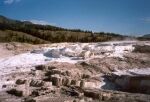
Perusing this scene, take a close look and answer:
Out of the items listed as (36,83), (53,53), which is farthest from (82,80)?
(53,53)

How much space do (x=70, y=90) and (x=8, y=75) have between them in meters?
4.96

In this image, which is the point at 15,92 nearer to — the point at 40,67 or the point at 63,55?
the point at 40,67

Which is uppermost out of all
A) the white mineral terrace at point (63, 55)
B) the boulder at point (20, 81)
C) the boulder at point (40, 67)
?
the white mineral terrace at point (63, 55)

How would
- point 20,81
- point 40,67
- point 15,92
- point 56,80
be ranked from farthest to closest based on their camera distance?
point 40,67 < point 20,81 < point 56,80 < point 15,92

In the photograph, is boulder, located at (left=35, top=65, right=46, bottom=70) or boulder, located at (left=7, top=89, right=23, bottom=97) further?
boulder, located at (left=35, top=65, right=46, bottom=70)

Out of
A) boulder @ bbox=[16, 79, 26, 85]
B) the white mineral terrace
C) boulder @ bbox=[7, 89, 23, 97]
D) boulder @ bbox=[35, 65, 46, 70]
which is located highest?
the white mineral terrace

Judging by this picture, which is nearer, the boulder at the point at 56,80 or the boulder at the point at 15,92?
the boulder at the point at 15,92

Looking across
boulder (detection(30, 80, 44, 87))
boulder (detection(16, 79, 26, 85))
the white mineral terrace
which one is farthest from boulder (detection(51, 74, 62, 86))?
the white mineral terrace

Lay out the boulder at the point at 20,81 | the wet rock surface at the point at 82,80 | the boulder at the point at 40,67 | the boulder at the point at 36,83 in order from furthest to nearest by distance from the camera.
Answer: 1. the boulder at the point at 40,67
2. the boulder at the point at 20,81
3. the boulder at the point at 36,83
4. the wet rock surface at the point at 82,80

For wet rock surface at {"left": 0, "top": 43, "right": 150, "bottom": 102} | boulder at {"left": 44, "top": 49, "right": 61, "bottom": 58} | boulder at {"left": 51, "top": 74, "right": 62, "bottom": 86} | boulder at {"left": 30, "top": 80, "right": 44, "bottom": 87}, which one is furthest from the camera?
boulder at {"left": 44, "top": 49, "right": 61, "bottom": 58}

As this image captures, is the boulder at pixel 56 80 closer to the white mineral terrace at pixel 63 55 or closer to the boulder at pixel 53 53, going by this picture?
the white mineral terrace at pixel 63 55

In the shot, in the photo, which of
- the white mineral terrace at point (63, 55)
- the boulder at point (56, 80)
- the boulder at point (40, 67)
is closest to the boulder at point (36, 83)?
the boulder at point (56, 80)

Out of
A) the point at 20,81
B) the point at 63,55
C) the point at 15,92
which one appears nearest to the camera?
the point at 15,92

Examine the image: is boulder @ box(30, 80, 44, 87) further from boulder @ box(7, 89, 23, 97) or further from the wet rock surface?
boulder @ box(7, 89, 23, 97)
